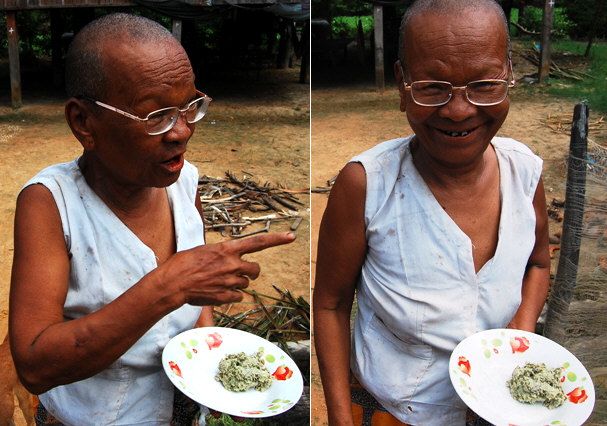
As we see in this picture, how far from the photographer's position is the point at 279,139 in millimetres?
8805

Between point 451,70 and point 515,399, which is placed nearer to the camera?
point 451,70

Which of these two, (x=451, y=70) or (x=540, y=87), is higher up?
(x=451, y=70)

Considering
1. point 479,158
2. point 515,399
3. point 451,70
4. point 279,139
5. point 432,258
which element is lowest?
point 279,139

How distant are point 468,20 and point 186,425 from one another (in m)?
1.24

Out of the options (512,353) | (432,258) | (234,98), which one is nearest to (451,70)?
(432,258)

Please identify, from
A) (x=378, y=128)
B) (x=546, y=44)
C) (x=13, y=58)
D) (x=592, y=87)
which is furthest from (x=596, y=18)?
(x=13, y=58)

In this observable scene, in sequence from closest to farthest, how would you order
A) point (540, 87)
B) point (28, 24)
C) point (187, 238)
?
point (187, 238)
point (540, 87)
point (28, 24)

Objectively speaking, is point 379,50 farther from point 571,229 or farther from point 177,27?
point 571,229

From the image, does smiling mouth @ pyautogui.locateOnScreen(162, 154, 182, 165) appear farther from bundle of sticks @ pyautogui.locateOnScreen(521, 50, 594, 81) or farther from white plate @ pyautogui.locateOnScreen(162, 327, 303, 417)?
bundle of sticks @ pyautogui.locateOnScreen(521, 50, 594, 81)

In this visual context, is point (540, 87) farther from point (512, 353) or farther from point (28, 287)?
point (28, 287)

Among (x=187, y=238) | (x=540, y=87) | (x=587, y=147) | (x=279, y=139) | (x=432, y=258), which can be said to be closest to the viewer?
(x=432, y=258)

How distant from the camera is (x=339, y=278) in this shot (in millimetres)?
1817

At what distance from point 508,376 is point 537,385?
0.10 m

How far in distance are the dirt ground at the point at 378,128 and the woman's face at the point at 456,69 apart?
4.04 metres
